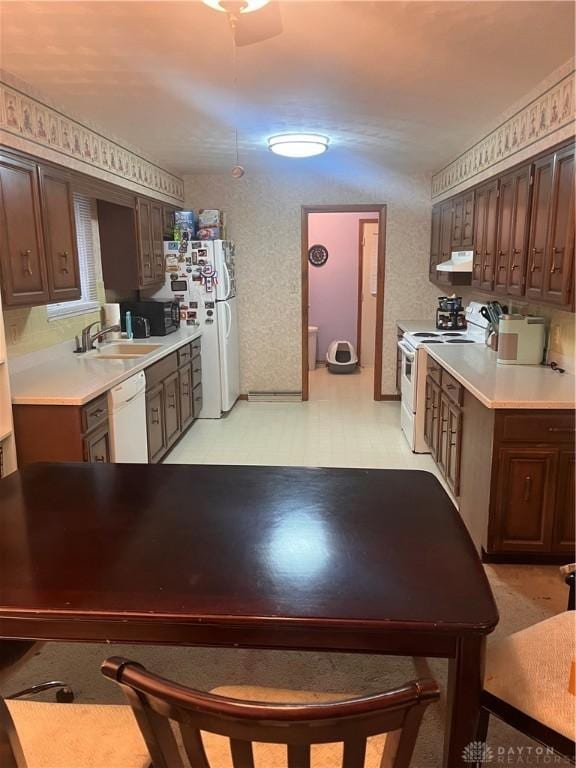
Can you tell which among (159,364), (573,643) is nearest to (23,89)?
(159,364)

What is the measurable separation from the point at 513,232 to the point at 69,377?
2848mm

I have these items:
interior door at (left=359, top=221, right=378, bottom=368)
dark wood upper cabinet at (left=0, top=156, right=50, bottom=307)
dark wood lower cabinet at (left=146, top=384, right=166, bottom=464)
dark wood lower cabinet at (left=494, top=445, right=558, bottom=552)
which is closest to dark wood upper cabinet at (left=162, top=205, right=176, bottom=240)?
dark wood lower cabinet at (left=146, top=384, right=166, bottom=464)

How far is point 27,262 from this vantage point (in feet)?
9.85

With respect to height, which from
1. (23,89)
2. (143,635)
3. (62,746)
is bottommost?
(62,746)

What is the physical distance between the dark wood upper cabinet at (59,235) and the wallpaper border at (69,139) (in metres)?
0.17

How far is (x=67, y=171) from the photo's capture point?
11.4ft

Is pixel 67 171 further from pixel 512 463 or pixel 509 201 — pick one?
pixel 512 463

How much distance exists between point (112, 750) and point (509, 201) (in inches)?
139

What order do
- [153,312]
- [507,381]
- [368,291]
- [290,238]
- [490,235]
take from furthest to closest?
[368,291] < [290,238] < [153,312] < [490,235] < [507,381]

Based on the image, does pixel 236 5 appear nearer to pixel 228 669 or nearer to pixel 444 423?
pixel 228 669

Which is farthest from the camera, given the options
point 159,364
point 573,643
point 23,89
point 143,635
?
point 159,364

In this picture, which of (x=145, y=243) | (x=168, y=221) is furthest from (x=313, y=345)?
(x=145, y=243)

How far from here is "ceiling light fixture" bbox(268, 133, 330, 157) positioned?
4.18 meters

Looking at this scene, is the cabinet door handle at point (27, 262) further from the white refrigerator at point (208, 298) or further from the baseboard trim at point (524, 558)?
the baseboard trim at point (524, 558)
